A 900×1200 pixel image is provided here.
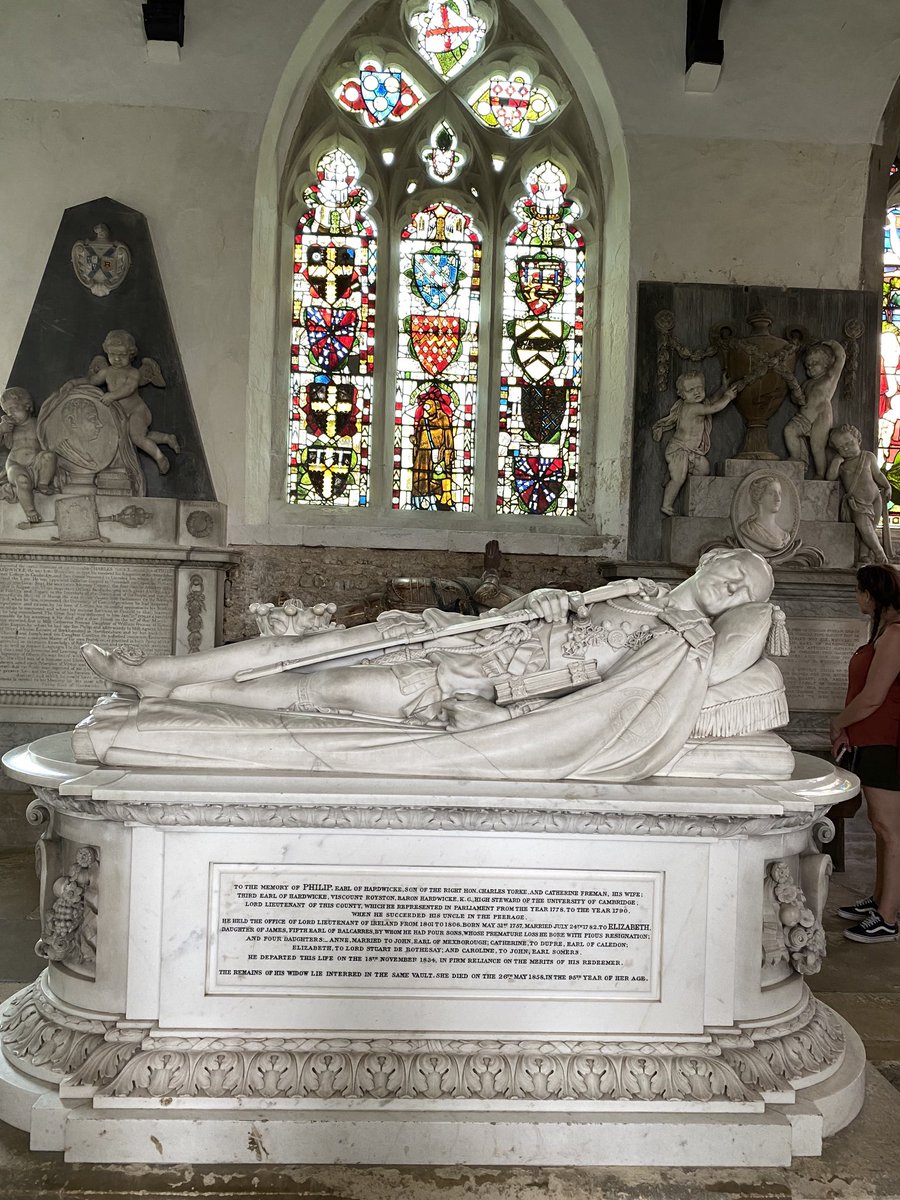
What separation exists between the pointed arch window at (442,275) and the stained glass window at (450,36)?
0.01 metres

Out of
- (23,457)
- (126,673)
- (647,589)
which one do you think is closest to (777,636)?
(647,589)

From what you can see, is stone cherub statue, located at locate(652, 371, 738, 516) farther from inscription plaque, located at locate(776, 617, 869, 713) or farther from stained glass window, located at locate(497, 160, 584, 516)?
inscription plaque, located at locate(776, 617, 869, 713)

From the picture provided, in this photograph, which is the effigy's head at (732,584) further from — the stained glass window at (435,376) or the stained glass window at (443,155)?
the stained glass window at (443,155)

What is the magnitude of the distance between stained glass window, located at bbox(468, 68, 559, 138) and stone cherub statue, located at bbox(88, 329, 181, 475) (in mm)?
3292

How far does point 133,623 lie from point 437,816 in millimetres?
4365

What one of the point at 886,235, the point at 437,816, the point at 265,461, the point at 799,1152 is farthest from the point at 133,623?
the point at 886,235

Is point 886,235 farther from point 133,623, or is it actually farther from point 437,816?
point 437,816

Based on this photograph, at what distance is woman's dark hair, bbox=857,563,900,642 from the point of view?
4.12m

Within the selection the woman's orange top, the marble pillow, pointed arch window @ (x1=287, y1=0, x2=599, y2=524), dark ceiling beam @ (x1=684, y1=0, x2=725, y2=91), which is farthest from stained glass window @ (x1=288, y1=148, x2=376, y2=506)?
the marble pillow

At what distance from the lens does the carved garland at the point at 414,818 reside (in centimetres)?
254

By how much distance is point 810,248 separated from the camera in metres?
7.14

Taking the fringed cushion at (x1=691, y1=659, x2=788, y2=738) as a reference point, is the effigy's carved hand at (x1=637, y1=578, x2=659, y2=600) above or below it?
above

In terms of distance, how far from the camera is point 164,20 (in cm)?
668

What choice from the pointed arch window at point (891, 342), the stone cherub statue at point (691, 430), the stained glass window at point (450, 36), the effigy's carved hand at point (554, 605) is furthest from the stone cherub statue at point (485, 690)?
the stained glass window at point (450, 36)
